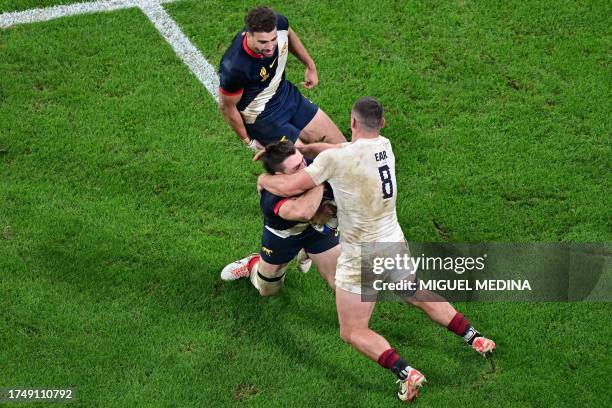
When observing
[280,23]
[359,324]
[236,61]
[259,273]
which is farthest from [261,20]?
[359,324]

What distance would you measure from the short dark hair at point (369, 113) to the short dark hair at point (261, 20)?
1.45 metres

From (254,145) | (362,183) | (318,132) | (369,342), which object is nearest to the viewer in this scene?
(362,183)

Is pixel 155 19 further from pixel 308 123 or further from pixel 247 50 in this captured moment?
pixel 247 50

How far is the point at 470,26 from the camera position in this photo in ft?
39.1

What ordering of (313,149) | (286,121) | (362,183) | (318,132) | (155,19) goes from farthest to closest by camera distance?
(155,19), (318,132), (286,121), (313,149), (362,183)

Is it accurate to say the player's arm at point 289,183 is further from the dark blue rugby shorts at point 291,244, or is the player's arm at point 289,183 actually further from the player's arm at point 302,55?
the player's arm at point 302,55

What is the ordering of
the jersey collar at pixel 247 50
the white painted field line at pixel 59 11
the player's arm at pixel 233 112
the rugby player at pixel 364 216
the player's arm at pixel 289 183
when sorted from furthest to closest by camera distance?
the white painted field line at pixel 59 11 < the player's arm at pixel 233 112 < the jersey collar at pixel 247 50 < the player's arm at pixel 289 183 < the rugby player at pixel 364 216

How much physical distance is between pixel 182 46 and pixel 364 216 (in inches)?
184

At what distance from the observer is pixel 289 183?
7871mm

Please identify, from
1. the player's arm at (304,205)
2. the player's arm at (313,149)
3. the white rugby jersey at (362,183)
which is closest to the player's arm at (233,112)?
the player's arm at (313,149)

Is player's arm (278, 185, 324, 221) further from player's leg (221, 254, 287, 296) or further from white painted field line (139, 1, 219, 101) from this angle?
white painted field line (139, 1, 219, 101)

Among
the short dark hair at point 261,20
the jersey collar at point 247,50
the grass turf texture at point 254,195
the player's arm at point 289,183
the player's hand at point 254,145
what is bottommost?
the grass turf texture at point 254,195

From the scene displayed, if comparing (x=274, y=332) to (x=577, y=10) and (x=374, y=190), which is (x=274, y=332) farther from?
(x=577, y=10)

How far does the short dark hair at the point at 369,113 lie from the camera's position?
7.61m
